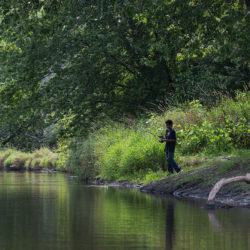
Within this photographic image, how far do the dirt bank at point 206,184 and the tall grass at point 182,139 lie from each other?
2078 millimetres

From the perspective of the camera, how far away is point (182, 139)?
22.0 m

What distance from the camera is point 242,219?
35.4 feet

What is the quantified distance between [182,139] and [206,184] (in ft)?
19.0

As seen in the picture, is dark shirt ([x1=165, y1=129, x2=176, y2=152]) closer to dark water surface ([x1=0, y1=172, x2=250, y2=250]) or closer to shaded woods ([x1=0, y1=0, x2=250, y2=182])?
shaded woods ([x1=0, y1=0, x2=250, y2=182])

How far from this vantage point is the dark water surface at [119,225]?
802 centimetres

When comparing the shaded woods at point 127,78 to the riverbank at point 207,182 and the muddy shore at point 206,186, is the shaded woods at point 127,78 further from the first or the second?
the muddy shore at point 206,186

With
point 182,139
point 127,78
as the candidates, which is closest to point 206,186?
point 182,139

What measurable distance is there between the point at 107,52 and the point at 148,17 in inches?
279

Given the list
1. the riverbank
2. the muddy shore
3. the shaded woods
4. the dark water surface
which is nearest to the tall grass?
the shaded woods

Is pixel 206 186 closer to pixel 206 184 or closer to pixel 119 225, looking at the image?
pixel 206 184

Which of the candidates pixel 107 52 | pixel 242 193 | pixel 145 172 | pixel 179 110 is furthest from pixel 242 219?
pixel 107 52

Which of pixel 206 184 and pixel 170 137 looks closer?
pixel 206 184

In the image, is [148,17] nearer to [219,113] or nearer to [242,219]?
[219,113]

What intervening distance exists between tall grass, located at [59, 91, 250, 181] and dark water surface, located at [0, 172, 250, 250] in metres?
6.21
